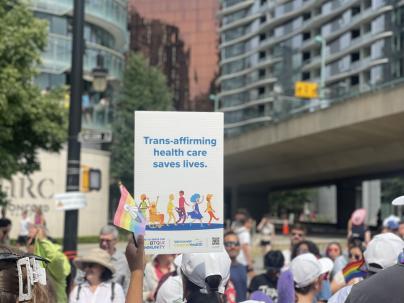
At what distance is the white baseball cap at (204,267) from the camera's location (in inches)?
142

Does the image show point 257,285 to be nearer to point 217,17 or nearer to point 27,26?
point 27,26

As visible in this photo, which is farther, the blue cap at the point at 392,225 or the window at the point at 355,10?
the window at the point at 355,10

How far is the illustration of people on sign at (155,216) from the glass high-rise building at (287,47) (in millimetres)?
51669

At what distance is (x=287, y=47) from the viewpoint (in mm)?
67188

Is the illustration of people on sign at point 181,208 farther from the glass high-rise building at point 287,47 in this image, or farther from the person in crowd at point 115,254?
the glass high-rise building at point 287,47

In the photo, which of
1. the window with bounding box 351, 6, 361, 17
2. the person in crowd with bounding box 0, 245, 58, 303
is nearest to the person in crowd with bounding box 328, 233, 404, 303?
the person in crowd with bounding box 0, 245, 58, 303

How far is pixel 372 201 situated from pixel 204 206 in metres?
76.3

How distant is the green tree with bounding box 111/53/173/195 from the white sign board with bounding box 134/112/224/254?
4504 cm

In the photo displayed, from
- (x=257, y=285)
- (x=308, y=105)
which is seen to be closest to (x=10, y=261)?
(x=257, y=285)

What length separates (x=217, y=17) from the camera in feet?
346

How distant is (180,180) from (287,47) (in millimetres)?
64789

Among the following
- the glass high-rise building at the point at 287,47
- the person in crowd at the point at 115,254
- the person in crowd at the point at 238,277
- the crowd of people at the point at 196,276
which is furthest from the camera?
the glass high-rise building at the point at 287,47

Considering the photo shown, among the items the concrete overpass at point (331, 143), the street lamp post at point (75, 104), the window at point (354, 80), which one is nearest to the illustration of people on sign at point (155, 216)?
the street lamp post at point (75, 104)

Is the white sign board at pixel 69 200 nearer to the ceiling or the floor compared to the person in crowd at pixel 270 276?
nearer to the ceiling
